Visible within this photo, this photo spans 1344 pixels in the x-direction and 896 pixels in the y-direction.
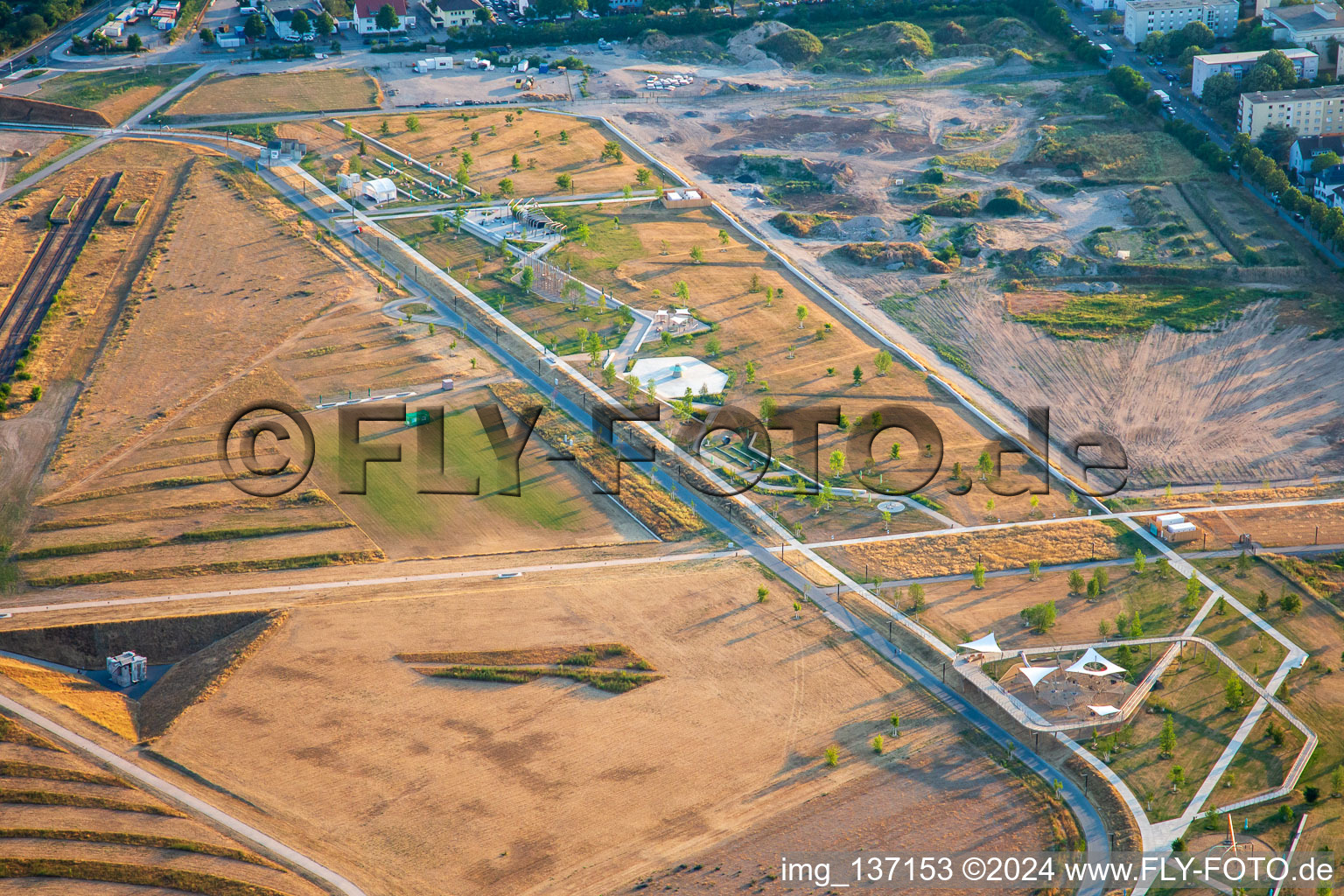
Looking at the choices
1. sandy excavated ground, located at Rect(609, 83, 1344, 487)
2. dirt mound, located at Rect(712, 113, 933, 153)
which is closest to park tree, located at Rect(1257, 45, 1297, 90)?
sandy excavated ground, located at Rect(609, 83, 1344, 487)

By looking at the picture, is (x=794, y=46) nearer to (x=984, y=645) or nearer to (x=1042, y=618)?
(x=1042, y=618)

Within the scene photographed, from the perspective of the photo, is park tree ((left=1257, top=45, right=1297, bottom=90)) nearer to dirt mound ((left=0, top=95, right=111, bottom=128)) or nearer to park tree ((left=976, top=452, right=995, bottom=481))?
park tree ((left=976, top=452, right=995, bottom=481))

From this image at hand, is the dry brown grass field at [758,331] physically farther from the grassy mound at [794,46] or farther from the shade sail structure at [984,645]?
the grassy mound at [794,46]

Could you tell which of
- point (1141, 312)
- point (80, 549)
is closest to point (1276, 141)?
point (1141, 312)

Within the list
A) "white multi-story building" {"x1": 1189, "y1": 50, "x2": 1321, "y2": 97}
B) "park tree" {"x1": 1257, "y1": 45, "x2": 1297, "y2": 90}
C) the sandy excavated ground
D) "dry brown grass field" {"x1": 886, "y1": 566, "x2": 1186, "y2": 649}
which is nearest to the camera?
"dry brown grass field" {"x1": 886, "y1": 566, "x2": 1186, "y2": 649}

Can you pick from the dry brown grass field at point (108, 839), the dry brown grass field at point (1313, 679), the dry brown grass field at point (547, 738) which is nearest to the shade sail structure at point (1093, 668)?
the dry brown grass field at point (1313, 679)

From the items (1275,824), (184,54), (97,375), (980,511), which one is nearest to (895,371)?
(980,511)
